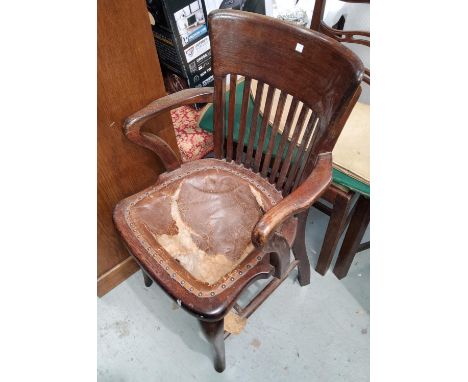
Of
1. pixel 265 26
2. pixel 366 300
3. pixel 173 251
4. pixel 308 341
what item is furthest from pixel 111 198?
pixel 366 300

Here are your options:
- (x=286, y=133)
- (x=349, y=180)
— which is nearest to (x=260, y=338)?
(x=349, y=180)

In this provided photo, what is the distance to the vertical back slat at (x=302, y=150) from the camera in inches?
40.4

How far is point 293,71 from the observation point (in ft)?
3.33

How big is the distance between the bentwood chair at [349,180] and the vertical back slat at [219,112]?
0.43m

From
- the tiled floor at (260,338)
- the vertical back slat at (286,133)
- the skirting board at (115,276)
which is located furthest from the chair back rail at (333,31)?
the skirting board at (115,276)

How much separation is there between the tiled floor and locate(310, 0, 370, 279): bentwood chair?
0.19m

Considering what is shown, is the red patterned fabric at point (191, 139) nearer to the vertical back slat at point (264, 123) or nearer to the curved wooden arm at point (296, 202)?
the vertical back slat at point (264, 123)

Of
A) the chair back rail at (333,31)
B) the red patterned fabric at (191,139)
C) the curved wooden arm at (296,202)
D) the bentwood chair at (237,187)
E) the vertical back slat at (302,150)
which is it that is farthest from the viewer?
the red patterned fabric at (191,139)

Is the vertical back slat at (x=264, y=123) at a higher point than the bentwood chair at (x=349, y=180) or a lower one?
higher

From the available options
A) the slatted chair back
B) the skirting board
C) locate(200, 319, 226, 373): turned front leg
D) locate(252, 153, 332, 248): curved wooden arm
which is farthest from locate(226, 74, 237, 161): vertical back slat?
the skirting board

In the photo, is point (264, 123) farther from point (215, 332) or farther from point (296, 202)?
point (215, 332)

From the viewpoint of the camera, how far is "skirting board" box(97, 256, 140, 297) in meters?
1.57

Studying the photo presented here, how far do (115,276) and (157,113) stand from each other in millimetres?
875

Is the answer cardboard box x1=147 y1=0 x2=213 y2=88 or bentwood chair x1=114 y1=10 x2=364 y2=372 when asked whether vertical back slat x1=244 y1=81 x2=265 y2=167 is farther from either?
cardboard box x1=147 y1=0 x2=213 y2=88
